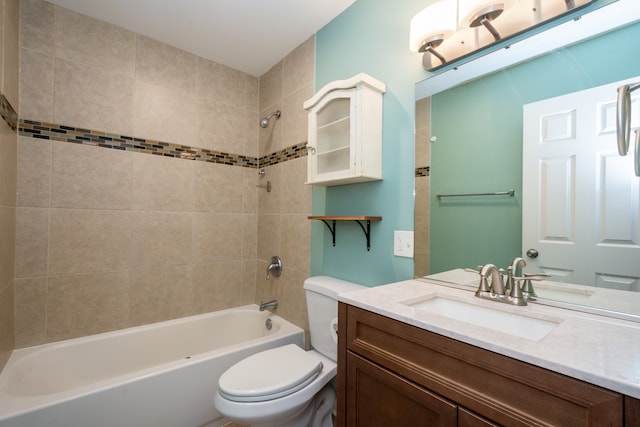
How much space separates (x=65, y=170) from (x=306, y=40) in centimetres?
172

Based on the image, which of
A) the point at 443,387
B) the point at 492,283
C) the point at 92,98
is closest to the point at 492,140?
the point at 492,283

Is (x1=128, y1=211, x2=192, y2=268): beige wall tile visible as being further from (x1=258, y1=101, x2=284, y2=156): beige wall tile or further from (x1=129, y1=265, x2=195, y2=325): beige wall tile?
(x1=258, y1=101, x2=284, y2=156): beige wall tile

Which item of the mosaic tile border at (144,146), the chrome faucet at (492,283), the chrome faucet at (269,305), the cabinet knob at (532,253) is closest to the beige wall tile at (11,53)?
the mosaic tile border at (144,146)

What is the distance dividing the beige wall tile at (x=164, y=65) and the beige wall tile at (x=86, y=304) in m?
1.33

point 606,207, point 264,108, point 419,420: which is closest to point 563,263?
point 606,207

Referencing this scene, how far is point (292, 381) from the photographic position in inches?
46.4

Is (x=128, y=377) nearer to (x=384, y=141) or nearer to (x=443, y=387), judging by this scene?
(x=443, y=387)

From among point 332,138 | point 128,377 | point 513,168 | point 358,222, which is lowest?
point 128,377

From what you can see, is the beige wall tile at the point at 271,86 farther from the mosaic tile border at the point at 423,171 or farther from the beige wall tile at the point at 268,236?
the mosaic tile border at the point at 423,171

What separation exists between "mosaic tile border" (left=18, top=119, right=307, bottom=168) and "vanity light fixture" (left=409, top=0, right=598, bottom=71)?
961 millimetres

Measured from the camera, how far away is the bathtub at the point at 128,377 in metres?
1.18

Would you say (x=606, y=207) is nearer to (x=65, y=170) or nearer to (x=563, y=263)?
(x=563, y=263)

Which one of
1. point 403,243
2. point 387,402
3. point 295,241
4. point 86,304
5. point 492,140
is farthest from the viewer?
point 295,241

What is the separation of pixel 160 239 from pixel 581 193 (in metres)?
2.22
